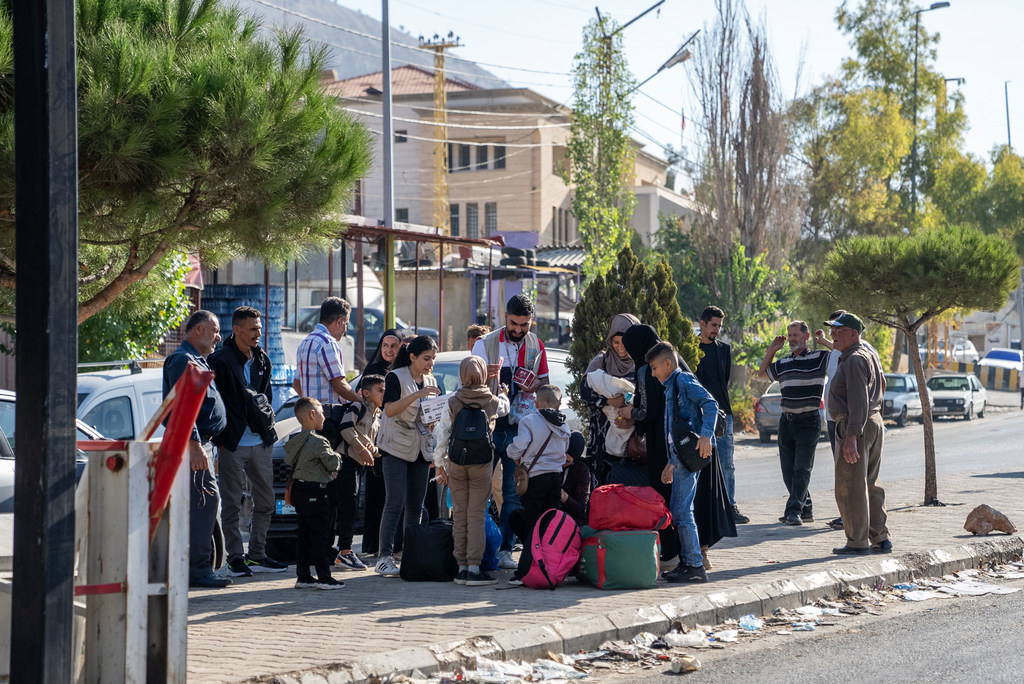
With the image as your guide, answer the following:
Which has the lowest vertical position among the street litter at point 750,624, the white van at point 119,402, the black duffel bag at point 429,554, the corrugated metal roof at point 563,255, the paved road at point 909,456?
the paved road at point 909,456

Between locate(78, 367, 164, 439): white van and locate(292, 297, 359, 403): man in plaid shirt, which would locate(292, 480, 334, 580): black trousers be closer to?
locate(292, 297, 359, 403): man in plaid shirt

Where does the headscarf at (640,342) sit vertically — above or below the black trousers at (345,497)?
above

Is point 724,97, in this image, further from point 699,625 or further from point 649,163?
point 649,163

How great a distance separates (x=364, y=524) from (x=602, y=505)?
7.90 feet

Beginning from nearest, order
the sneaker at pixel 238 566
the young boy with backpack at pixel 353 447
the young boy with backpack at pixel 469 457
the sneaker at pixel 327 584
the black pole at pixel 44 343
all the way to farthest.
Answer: the black pole at pixel 44 343 < the sneaker at pixel 327 584 < the young boy with backpack at pixel 469 457 < the sneaker at pixel 238 566 < the young boy with backpack at pixel 353 447

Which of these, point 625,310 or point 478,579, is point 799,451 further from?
point 478,579

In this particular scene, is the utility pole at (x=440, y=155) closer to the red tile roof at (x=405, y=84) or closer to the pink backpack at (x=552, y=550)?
the red tile roof at (x=405, y=84)

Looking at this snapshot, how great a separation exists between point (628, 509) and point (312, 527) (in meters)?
2.24

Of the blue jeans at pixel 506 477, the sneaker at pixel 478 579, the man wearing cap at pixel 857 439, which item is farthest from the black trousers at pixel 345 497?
the man wearing cap at pixel 857 439

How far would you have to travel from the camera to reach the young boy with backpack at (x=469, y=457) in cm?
827

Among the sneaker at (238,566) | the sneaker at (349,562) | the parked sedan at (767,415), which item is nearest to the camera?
the sneaker at (238,566)

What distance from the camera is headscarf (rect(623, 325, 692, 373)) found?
877cm

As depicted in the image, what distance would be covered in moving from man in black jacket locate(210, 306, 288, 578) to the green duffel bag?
8.55ft

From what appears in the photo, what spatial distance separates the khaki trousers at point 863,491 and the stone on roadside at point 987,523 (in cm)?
137
